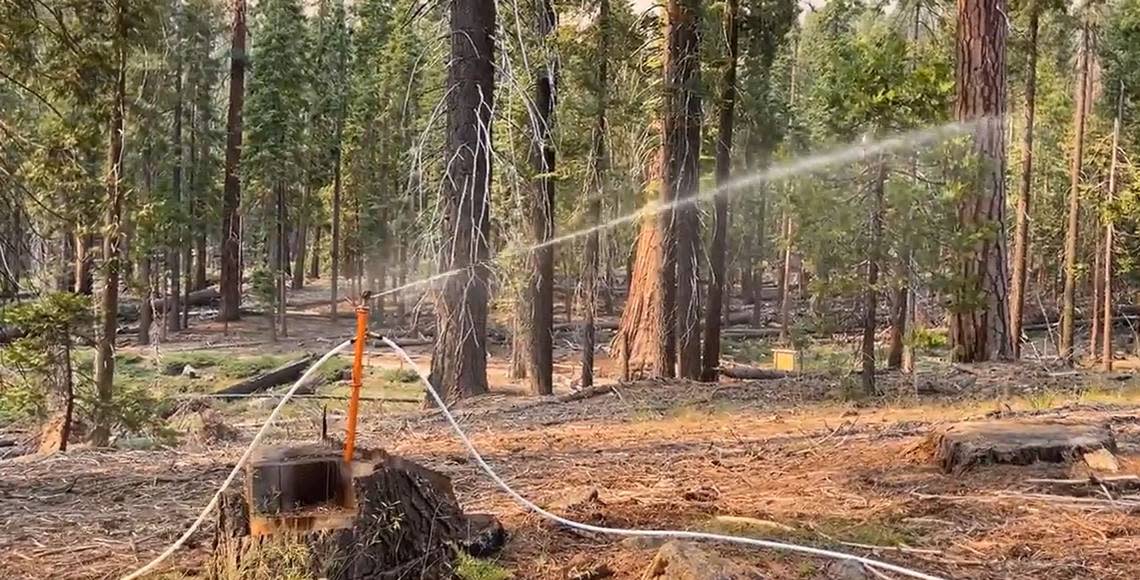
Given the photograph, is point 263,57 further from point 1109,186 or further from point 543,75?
point 1109,186

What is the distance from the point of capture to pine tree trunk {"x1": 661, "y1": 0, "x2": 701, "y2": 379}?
45.2 ft

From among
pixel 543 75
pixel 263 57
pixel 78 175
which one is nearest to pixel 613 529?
pixel 78 175

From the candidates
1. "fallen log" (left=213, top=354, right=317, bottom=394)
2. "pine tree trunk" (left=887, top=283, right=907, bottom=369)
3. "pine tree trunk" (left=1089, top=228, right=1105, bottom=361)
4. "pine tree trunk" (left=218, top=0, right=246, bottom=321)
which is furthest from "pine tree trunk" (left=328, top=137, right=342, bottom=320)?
"pine tree trunk" (left=887, top=283, right=907, bottom=369)

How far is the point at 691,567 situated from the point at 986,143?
366 inches

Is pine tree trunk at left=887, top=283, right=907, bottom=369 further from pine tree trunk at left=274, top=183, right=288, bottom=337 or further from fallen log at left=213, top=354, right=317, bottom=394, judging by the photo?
pine tree trunk at left=274, top=183, right=288, bottom=337

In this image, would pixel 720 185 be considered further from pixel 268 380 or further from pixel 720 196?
pixel 268 380

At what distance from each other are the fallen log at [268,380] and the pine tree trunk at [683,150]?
1079 centimetres

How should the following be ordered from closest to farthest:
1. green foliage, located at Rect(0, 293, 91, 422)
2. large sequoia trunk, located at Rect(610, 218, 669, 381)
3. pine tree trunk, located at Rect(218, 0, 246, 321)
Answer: green foliage, located at Rect(0, 293, 91, 422)
large sequoia trunk, located at Rect(610, 218, 669, 381)
pine tree trunk, located at Rect(218, 0, 246, 321)

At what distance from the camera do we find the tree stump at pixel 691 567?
3.32 m

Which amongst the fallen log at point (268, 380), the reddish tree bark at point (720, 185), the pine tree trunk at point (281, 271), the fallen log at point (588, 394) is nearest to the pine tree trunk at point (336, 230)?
the pine tree trunk at point (281, 271)

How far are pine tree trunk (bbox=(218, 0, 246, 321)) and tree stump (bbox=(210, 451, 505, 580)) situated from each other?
2900 cm

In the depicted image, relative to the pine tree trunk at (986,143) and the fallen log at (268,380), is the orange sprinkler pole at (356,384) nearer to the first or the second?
the pine tree trunk at (986,143)

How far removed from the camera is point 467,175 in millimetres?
10008

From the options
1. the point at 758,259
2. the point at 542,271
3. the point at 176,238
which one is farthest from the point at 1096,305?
the point at 176,238
